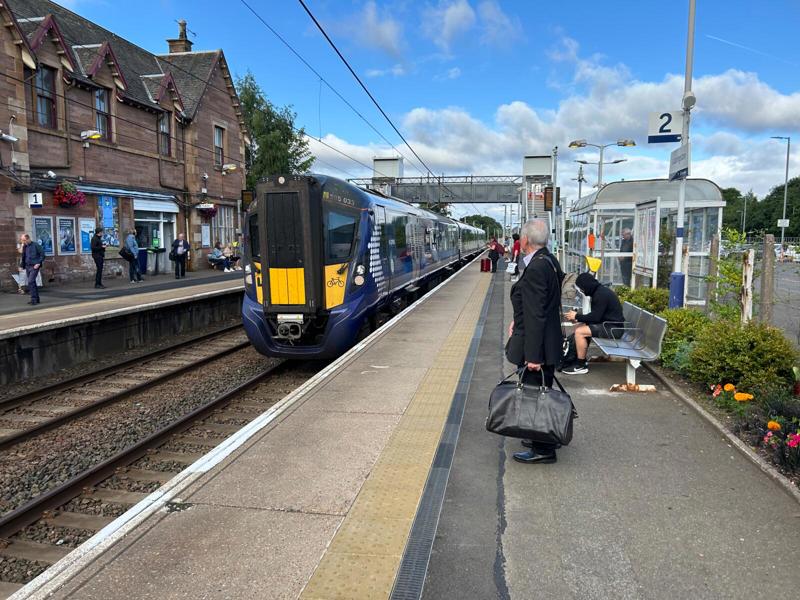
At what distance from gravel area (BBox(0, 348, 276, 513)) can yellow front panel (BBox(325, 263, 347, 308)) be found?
199 cm

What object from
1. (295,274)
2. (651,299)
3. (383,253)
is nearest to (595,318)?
(651,299)

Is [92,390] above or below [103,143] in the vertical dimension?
below

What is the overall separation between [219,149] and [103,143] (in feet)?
27.9

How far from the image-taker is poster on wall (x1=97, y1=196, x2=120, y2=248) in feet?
65.5

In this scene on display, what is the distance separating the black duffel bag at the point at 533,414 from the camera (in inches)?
165

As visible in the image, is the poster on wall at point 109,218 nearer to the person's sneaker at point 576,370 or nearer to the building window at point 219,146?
the building window at point 219,146

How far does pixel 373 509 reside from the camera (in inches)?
146

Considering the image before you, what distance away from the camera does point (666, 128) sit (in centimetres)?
905

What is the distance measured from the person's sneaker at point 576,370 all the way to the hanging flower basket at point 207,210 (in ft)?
70.5

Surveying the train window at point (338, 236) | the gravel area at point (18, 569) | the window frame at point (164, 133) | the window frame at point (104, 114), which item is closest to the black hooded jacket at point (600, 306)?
the train window at point (338, 236)

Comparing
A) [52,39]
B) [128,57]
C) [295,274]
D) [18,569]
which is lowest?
[18,569]

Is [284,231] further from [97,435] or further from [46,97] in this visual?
[46,97]

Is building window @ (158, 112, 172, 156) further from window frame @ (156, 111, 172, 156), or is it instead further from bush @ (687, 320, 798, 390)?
bush @ (687, 320, 798, 390)

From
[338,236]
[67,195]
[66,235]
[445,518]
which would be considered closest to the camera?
[445,518]
